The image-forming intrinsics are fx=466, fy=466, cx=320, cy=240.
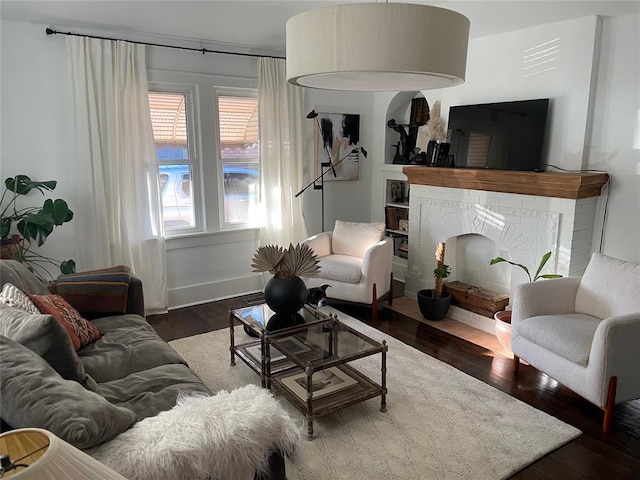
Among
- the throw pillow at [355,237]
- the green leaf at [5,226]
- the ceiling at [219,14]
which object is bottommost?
the throw pillow at [355,237]

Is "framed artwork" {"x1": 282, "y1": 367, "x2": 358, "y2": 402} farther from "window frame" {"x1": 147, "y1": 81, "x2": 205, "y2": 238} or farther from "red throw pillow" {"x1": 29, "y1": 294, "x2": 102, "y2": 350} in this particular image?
"window frame" {"x1": 147, "y1": 81, "x2": 205, "y2": 238}

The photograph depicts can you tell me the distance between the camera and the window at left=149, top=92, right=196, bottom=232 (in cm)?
428

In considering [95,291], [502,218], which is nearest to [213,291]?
[95,291]

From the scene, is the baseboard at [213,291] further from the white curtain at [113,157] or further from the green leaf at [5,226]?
the green leaf at [5,226]

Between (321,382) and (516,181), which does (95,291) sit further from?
(516,181)

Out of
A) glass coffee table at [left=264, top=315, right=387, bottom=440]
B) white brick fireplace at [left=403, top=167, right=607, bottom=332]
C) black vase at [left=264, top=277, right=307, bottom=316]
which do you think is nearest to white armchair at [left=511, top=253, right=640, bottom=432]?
white brick fireplace at [left=403, top=167, right=607, bottom=332]

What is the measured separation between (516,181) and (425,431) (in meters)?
2.15

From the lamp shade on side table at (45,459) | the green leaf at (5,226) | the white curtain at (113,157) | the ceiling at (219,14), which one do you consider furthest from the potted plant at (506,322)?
the green leaf at (5,226)

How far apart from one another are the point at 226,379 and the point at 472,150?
2.83m

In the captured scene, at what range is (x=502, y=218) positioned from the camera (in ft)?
12.8

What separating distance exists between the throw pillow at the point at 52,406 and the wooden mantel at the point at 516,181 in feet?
10.5

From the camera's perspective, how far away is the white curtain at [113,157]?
3785 millimetres

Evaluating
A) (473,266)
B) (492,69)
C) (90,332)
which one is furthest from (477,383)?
(492,69)

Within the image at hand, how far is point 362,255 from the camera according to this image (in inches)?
179
